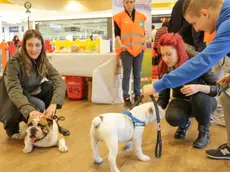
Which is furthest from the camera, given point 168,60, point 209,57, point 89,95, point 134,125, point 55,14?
point 55,14

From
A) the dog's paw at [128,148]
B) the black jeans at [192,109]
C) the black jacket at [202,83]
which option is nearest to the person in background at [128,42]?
the black jacket at [202,83]

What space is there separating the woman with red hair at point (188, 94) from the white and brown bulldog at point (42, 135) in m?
0.80

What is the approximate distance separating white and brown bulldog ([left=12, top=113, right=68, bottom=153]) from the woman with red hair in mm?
801

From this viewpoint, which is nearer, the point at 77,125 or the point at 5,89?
the point at 5,89

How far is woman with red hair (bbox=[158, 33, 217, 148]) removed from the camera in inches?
73.6

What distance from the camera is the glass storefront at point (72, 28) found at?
40.2 feet

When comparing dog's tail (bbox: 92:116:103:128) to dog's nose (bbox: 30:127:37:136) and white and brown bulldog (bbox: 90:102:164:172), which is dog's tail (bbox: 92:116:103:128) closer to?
white and brown bulldog (bbox: 90:102:164:172)

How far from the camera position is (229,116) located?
67.1 inches

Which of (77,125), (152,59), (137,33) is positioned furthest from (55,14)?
(77,125)

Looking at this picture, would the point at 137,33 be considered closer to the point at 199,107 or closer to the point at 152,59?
the point at 152,59

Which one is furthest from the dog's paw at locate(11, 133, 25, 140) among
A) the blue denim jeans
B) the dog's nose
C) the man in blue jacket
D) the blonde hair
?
the blonde hair

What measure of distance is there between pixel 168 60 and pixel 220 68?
0.85 m

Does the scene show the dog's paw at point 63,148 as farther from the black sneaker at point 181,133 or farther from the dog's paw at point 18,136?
the black sneaker at point 181,133

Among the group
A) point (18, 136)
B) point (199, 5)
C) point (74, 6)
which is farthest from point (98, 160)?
point (74, 6)
